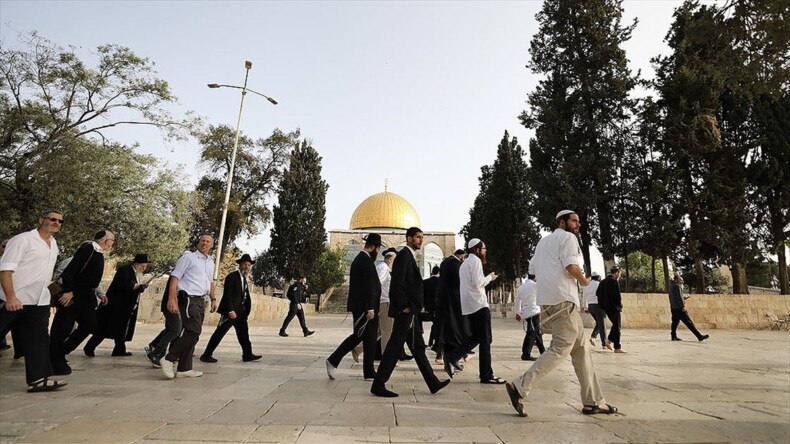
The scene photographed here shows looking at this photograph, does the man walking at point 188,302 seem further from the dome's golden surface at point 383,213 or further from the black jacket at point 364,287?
the dome's golden surface at point 383,213

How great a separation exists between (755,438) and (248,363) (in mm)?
6054

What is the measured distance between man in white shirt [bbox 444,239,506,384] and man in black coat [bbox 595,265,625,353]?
4.81 meters

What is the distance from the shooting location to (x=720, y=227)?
19250 mm

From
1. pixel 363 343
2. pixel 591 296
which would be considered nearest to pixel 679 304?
pixel 591 296

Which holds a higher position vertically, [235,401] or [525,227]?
[525,227]

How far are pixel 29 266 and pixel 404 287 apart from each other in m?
3.73

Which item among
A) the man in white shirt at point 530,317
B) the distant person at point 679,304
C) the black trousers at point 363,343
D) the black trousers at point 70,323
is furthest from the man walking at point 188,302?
the distant person at point 679,304

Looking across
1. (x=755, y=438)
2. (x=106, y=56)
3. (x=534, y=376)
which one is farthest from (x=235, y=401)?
(x=106, y=56)

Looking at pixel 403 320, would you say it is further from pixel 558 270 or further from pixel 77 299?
pixel 77 299

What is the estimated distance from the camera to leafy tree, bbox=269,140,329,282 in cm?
3216

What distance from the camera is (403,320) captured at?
4.26 metres

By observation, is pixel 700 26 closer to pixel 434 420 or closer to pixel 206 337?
pixel 434 420

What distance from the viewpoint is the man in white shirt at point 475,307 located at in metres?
5.25

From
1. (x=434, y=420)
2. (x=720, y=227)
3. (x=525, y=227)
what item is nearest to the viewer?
(x=434, y=420)
